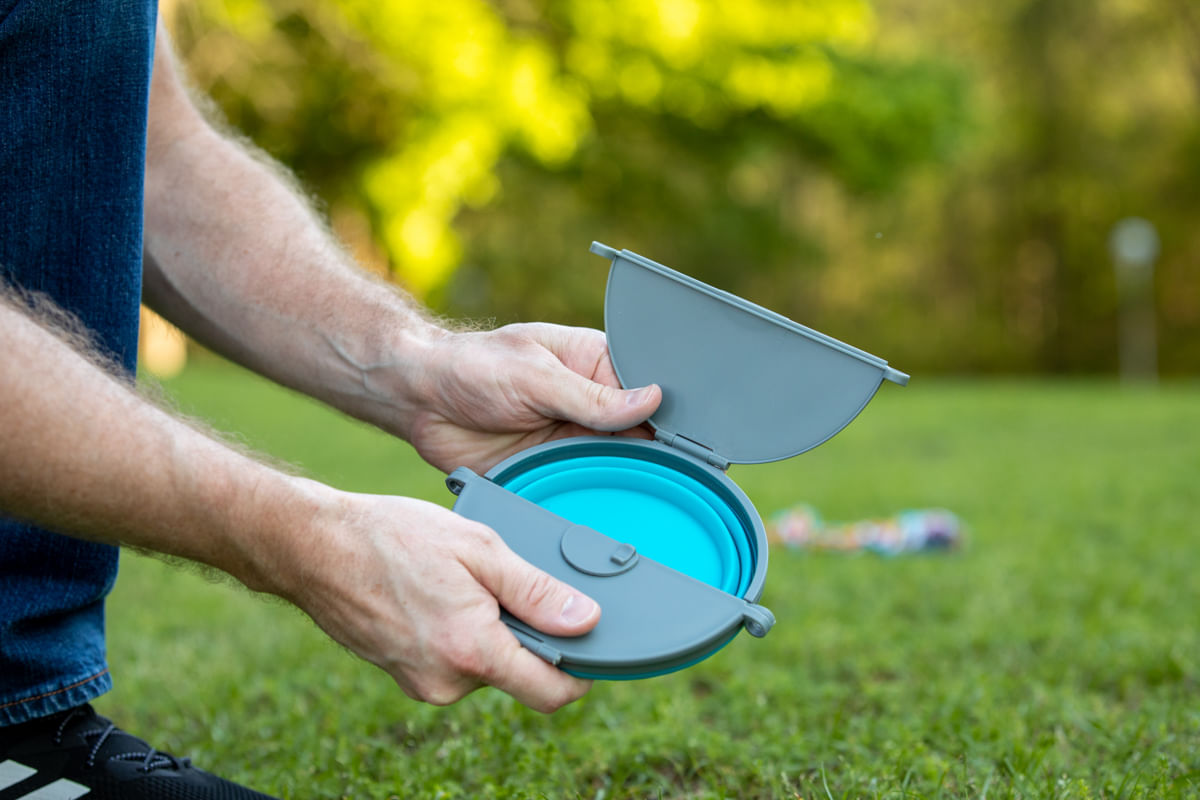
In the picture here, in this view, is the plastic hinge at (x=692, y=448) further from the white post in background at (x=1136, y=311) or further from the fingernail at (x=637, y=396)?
the white post in background at (x=1136, y=311)

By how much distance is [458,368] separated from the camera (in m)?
1.45

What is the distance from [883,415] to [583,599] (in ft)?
32.7

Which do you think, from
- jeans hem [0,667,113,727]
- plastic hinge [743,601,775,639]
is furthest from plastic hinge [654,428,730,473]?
jeans hem [0,667,113,727]

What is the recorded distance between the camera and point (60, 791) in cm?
124

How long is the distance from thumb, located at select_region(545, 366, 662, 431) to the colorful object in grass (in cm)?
291

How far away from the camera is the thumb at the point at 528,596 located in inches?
42.8

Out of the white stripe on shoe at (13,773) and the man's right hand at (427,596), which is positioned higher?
the man's right hand at (427,596)

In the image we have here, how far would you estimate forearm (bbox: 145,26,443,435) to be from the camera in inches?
60.9

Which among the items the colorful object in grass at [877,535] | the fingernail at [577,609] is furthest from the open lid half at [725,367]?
the colorful object in grass at [877,535]

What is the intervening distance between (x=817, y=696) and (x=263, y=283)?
1.45 m

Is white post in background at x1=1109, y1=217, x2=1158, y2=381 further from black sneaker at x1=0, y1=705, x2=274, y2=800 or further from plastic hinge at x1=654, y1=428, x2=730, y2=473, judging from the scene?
black sneaker at x1=0, y1=705, x2=274, y2=800

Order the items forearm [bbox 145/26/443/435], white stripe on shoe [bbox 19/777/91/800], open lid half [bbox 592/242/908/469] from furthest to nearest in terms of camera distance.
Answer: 1. forearm [bbox 145/26/443/435]
2. open lid half [bbox 592/242/908/469]
3. white stripe on shoe [bbox 19/777/91/800]

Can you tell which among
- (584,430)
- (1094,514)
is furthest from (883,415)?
(584,430)

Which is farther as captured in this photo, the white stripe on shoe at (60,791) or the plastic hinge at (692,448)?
the plastic hinge at (692,448)
